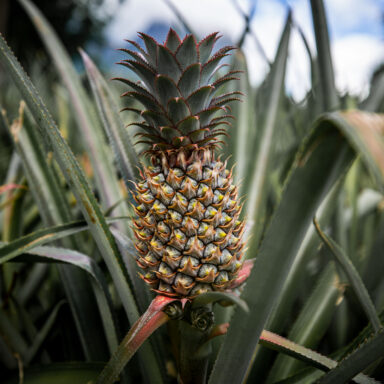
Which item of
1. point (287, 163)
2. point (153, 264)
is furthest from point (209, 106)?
point (287, 163)

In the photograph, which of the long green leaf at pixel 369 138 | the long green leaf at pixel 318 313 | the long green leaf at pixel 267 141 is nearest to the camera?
the long green leaf at pixel 369 138

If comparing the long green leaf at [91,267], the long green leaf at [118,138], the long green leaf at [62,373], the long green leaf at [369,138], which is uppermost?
the long green leaf at [118,138]

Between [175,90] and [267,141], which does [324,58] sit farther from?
[175,90]

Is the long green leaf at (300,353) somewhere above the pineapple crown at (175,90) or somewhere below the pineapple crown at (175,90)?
below

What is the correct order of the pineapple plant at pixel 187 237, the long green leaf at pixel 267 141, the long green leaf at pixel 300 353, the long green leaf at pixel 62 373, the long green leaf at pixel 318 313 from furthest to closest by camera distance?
the long green leaf at pixel 267 141
the long green leaf at pixel 318 313
the long green leaf at pixel 62 373
the long green leaf at pixel 300 353
the pineapple plant at pixel 187 237

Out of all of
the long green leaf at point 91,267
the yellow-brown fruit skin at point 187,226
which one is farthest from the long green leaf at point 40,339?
the yellow-brown fruit skin at point 187,226

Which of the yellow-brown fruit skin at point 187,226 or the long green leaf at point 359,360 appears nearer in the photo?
the long green leaf at point 359,360

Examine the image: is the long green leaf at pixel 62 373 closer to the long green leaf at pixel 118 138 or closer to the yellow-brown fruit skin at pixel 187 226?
the yellow-brown fruit skin at pixel 187 226

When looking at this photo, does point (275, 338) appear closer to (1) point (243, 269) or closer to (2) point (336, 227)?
(1) point (243, 269)

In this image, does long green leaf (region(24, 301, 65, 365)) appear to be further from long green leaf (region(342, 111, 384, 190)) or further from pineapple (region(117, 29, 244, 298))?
long green leaf (region(342, 111, 384, 190))
